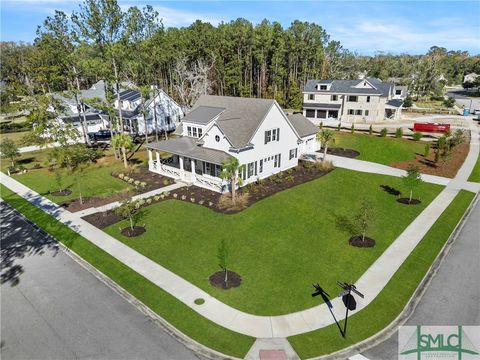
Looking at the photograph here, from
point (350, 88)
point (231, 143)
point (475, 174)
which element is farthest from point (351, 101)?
point (231, 143)

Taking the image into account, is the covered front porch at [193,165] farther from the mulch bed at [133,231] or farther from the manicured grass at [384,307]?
the manicured grass at [384,307]

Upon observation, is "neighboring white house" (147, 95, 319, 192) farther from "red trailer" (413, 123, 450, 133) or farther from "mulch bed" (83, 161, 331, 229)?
"red trailer" (413, 123, 450, 133)

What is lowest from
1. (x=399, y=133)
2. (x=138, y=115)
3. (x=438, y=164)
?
(x=438, y=164)

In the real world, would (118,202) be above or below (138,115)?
below

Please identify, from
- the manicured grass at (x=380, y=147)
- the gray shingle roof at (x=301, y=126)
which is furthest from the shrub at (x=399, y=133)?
the gray shingle roof at (x=301, y=126)

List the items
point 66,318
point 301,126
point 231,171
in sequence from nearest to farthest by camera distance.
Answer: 1. point 66,318
2. point 231,171
3. point 301,126

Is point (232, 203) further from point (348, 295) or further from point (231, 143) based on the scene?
point (348, 295)
